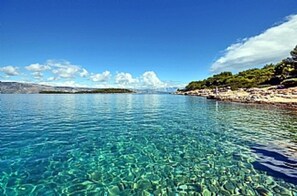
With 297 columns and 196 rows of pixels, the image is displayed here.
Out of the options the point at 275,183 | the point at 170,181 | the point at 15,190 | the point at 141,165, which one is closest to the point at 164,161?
the point at 141,165

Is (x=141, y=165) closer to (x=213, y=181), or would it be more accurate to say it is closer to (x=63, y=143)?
(x=213, y=181)

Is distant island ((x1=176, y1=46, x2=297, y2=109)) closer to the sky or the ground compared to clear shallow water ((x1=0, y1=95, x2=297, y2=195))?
closer to the sky

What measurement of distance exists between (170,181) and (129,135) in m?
9.61

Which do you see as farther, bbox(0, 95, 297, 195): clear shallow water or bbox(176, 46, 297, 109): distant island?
bbox(176, 46, 297, 109): distant island

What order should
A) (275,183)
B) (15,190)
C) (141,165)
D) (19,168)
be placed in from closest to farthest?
(15,190)
(275,183)
(19,168)
(141,165)

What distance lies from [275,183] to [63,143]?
518 inches

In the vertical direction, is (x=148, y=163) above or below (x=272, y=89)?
below

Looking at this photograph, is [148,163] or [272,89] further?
[272,89]

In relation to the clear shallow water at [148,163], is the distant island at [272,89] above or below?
above

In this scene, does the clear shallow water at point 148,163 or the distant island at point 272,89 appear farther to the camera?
the distant island at point 272,89

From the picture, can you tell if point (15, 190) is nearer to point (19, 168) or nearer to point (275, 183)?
point (19, 168)

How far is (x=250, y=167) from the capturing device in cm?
1092

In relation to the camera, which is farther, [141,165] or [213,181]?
[141,165]

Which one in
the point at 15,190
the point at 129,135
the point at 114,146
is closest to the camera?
the point at 15,190
